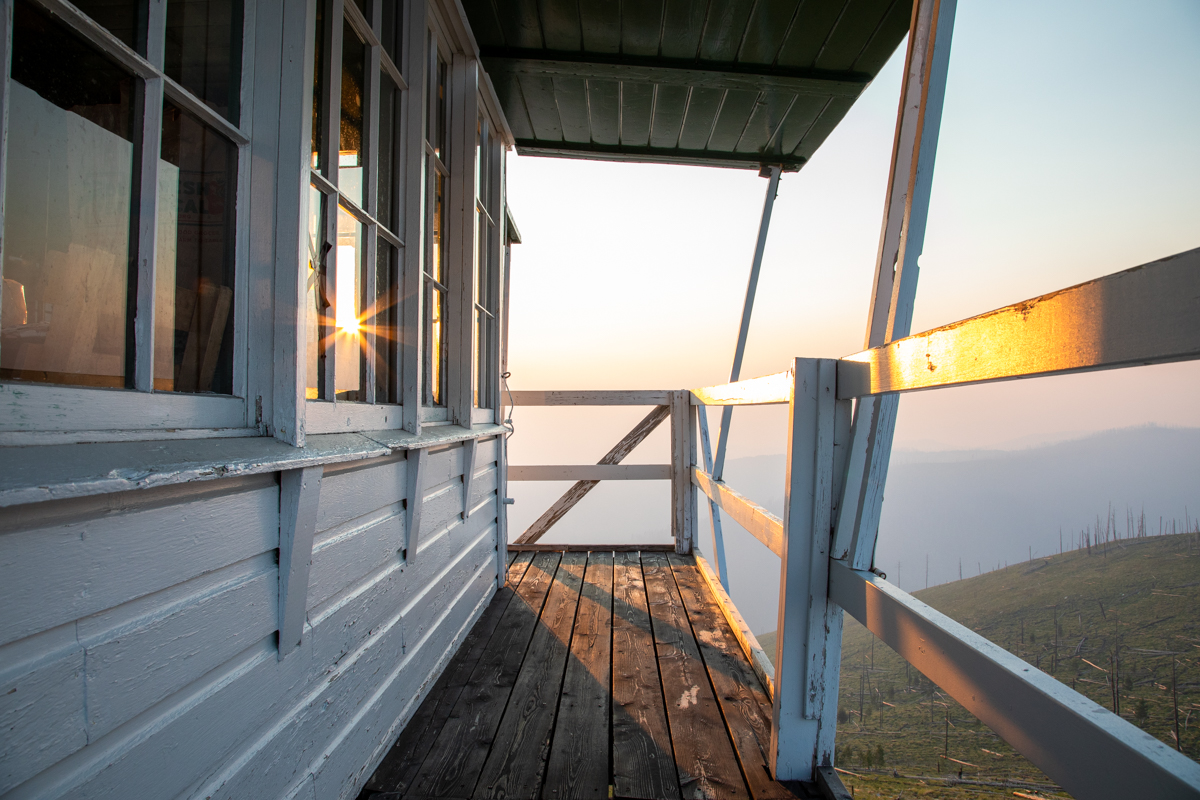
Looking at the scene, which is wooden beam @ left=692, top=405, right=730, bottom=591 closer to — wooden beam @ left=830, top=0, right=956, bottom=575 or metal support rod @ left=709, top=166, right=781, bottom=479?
metal support rod @ left=709, top=166, right=781, bottom=479

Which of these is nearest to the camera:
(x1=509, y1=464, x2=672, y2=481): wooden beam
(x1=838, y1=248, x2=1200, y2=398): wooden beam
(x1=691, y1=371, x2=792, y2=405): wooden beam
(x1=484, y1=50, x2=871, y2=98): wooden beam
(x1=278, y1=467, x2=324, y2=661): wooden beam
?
(x1=838, y1=248, x2=1200, y2=398): wooden beam

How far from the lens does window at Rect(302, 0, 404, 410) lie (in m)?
1.25

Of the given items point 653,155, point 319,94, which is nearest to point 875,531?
point 319,94

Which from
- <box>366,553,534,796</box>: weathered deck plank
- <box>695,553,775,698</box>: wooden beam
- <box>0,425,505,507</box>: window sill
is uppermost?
<box>0,425,505,507</box>: window sill

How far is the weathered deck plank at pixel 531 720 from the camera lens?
139 centimetres

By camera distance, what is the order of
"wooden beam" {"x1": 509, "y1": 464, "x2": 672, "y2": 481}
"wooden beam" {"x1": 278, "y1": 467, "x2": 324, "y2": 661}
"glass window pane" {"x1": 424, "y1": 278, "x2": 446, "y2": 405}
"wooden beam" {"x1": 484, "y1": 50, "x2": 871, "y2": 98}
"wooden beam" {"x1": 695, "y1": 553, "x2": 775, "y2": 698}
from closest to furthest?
"wooden beam" {"x1": 278, "y1": 467, "x2": 324, "y2": 661}
"wooden beam" {"x1": 695, "y1": 553, "x2": 775, "y2": 698}
"glass window pane" {"x1": 424, "y1": 278, "x2": 446, "y2": 405}
"wooden beam" {"x1": 484, "y1": 50, "x2": 871, "y2": 98}
"wooden beam" {"x1": 509, "y1": 464, "x2": 672, "y2": 481}

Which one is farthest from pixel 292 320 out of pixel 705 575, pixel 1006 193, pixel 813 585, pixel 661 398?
pixel 661 398

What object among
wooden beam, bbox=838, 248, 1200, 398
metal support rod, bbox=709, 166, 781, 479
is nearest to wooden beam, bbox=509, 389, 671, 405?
metal support rod, bbox=709, 166, 781, 479

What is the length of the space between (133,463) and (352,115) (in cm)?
113

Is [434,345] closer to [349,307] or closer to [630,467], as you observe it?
[349,307]

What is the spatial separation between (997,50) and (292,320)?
1.85 m

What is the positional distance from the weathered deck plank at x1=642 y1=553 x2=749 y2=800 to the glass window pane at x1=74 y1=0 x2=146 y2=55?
179 centimetres

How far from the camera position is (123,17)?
2.46ft

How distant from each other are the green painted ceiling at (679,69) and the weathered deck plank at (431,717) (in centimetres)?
255
